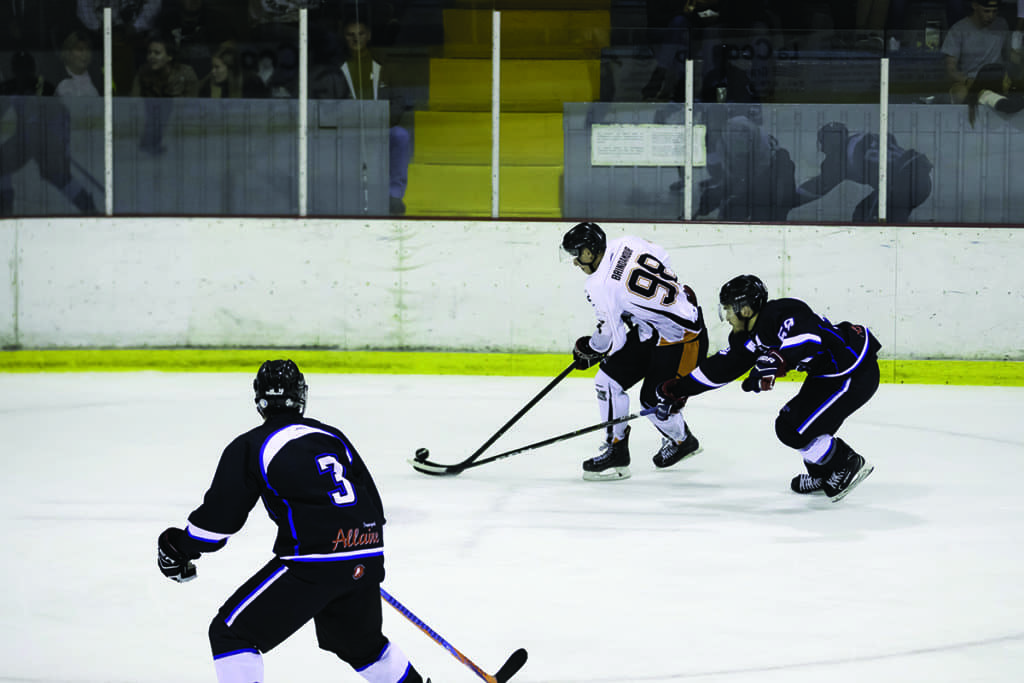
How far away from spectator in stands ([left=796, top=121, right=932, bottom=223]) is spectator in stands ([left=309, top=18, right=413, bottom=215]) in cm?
264

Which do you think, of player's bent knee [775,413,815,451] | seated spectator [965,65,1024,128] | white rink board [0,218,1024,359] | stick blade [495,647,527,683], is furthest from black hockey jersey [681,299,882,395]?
seated spectator [965,65,1024,128]

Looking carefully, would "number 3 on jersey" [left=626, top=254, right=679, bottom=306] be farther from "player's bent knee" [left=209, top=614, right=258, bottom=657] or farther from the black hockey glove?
"player's bent knee" [left=209, top=614, right=258, bottom=657]

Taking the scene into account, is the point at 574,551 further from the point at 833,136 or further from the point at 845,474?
the point at 833,136

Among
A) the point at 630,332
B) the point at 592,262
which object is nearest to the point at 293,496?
the point at 592,262

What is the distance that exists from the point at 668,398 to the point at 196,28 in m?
5.22

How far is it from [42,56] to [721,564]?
6.61m

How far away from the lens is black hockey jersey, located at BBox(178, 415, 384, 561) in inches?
101

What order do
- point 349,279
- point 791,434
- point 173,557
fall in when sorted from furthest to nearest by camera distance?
point 349,279 → point 791,434 → point 173,557

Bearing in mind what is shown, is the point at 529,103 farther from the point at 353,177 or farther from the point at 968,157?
the point at 968,157

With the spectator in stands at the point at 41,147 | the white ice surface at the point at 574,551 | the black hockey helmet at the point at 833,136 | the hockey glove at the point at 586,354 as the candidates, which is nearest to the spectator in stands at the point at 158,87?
the spectator in stands at the point at 41,147

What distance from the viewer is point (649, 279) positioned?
5480 mm

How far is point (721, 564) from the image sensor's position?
424 cm

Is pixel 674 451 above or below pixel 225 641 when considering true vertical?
below

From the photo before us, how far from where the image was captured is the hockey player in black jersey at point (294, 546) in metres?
2.54
